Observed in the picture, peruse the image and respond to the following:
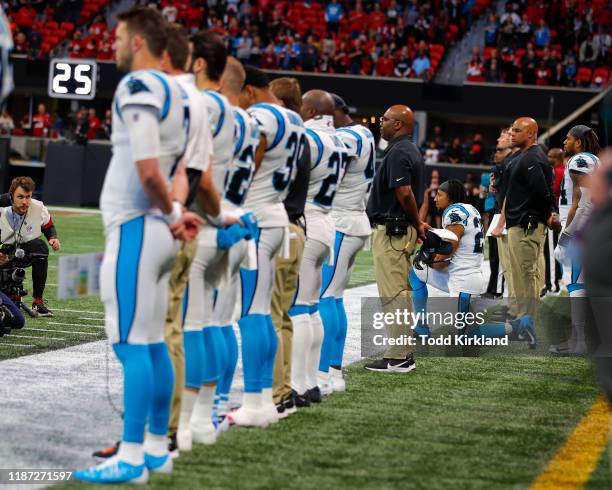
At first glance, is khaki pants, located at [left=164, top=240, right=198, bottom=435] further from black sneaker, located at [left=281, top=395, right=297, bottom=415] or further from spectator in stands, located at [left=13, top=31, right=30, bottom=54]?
spectator in stands, located at [left=13, top=31, right=30, bottom=54]

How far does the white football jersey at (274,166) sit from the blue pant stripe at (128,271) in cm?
149

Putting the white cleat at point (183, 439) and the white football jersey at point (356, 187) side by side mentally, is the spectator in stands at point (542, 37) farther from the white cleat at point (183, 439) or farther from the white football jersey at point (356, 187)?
the white cleat at point (183, 439)

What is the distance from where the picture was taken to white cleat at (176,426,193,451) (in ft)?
17.0

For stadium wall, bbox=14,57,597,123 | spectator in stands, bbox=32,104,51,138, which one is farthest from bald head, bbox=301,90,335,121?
spectator in stands, bbox=32,104,51,138

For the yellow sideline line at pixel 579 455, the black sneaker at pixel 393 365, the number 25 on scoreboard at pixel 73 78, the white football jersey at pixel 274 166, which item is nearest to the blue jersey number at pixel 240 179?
the white football jersey at pixel 274 166

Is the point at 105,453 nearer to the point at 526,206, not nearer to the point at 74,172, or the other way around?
the point at 526,206

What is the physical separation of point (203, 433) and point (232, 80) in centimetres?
180

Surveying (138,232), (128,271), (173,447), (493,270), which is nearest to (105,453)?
(173,447)

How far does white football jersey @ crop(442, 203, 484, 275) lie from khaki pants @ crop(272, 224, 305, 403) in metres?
3.57

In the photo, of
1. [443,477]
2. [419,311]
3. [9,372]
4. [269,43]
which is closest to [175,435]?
[443,477]

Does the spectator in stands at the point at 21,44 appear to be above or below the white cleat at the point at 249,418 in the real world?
above

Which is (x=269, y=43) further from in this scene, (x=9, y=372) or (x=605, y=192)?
(x=605, y=192)

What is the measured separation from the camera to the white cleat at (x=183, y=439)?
519cm

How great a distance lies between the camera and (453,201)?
1055cm
